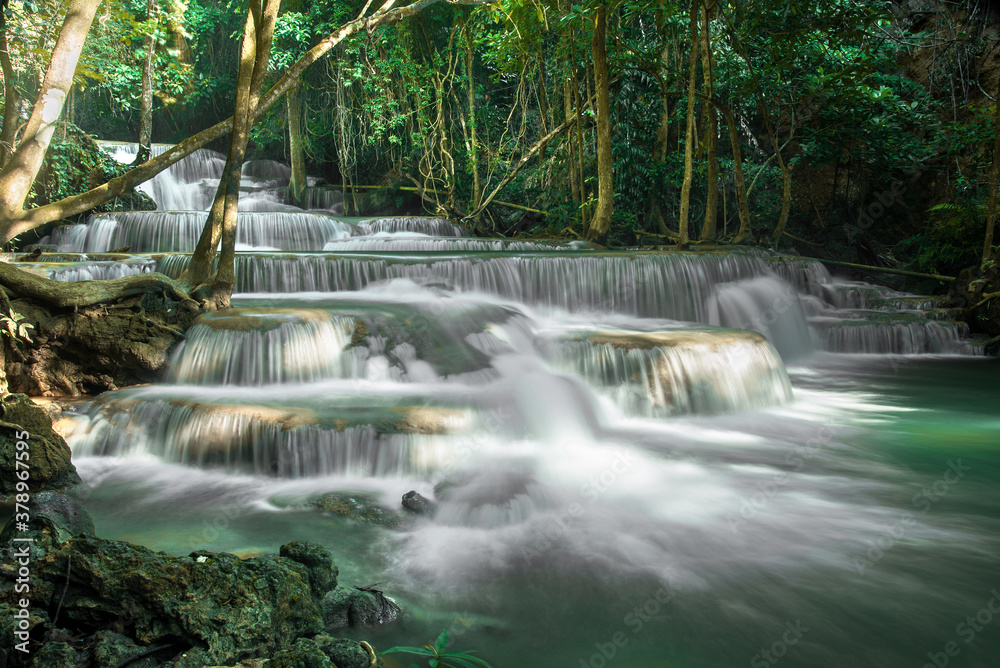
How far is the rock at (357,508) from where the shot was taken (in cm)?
353

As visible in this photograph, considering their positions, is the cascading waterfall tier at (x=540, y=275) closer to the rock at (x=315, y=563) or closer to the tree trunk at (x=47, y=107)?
the tree trunk at (x=47, y=107)

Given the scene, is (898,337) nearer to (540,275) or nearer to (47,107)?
(540,275)

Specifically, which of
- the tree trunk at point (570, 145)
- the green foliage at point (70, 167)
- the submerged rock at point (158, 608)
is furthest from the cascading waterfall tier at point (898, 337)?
the green foliage at point (70, 167)

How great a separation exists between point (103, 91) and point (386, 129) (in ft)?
31.7

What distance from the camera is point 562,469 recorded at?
435cm

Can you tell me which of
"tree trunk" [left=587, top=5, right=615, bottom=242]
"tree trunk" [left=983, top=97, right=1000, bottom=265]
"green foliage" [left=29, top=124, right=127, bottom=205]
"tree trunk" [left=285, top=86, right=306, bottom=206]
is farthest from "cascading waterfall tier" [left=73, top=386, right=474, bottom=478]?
"tree trunk" [left=285, top=86, right=306, bottom=206]

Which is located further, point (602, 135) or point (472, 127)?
point (472, 127)

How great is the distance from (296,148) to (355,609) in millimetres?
15674

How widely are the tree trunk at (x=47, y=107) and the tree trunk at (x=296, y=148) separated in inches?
439

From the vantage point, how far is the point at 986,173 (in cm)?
1141

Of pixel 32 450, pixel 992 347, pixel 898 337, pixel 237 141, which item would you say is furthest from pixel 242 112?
pixel 992 347

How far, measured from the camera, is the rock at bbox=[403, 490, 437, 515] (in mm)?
3621

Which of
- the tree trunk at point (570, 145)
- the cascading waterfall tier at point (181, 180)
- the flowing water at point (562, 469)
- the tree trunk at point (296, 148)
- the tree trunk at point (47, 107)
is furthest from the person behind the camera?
the tree trunk at point (296, 148)

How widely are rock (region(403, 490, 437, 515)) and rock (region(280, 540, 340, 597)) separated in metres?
1.07
